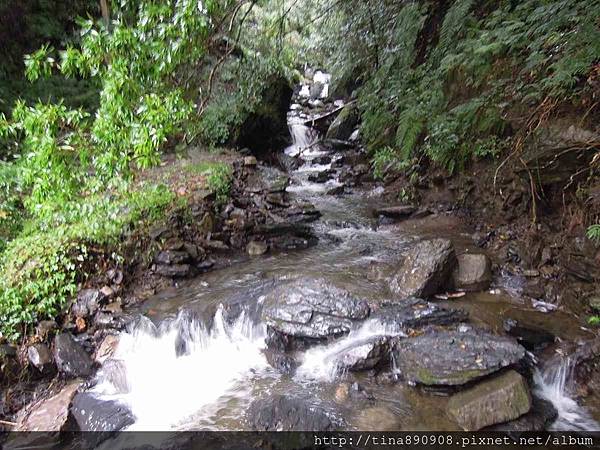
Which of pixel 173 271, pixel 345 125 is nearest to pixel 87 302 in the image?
pixel 173 271

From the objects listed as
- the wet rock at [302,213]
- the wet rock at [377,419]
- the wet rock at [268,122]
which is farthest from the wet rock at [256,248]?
the wet rock at [268,122]

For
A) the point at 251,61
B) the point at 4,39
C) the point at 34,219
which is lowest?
the point at 34,219

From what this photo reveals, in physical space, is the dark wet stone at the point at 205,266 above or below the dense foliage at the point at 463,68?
below

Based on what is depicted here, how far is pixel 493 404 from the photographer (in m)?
3.41

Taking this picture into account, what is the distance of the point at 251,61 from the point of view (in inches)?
483

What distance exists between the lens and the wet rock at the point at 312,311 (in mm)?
4582

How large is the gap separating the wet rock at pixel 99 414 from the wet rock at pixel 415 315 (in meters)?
2.88

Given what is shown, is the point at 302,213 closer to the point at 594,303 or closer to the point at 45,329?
the point at 45,329

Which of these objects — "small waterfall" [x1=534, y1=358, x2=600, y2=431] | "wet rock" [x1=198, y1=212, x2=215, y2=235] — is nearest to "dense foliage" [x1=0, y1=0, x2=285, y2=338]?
"wet rock" [x1=198, y1=212, x2=215, y2=235]

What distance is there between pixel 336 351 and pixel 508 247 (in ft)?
9.85

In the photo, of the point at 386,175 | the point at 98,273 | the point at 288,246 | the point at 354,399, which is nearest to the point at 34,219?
the point at 98,273

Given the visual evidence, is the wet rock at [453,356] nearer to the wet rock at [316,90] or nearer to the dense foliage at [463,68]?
the dense foliage at [463,68]

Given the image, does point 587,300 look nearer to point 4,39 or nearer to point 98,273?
point 98,273

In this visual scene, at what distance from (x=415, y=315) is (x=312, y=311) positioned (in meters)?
1.20
